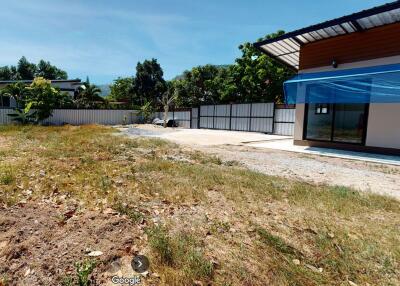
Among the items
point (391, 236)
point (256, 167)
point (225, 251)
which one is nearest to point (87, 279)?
point (225, 251)

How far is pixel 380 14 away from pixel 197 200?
7873 mm

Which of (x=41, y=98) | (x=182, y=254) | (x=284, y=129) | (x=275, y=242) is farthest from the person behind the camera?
(x=41, y=98)

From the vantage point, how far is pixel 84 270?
Answer: 2.07 metres

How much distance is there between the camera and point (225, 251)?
8.32 ft

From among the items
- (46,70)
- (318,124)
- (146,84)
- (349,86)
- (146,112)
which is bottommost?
(318,124)

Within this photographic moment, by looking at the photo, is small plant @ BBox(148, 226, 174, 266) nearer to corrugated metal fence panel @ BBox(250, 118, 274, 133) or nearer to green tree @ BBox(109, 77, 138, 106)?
corrugated metal fence panel @ BBox(250, 118, 274, 133)

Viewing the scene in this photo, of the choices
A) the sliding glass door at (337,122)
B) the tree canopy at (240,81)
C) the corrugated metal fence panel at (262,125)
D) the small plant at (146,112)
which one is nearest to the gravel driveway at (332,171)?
the sliding glass door at (337,122)

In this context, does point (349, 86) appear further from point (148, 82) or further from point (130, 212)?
point (148, 82)

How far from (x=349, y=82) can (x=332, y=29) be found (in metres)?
1.95

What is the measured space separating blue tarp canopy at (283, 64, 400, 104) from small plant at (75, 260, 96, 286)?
8698 mm

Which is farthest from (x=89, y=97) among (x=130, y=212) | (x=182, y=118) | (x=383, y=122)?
(x=130, y=212)

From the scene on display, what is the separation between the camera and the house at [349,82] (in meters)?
7.87

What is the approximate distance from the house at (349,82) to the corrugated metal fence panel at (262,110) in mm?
5746

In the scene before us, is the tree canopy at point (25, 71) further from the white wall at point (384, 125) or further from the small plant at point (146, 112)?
the white wall at point (384, 125)
